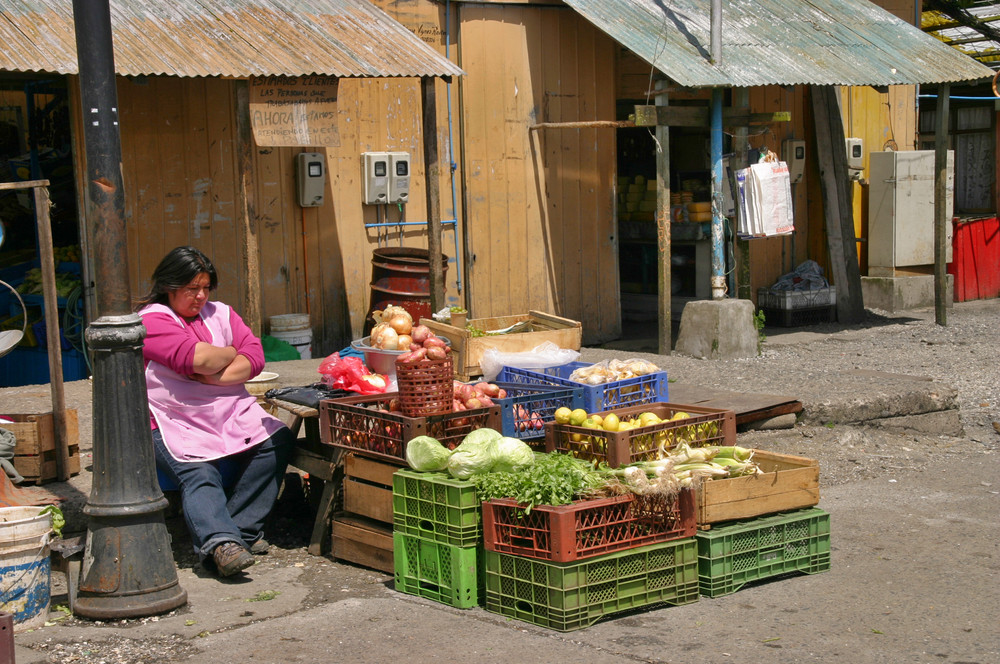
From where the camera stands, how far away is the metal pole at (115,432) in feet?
16.6

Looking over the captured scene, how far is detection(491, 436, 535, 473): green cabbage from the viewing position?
5.44 m

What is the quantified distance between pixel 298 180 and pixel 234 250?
92cm

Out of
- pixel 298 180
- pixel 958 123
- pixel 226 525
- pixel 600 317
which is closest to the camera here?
pixel 226 525

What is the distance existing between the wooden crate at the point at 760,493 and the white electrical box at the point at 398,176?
631cm

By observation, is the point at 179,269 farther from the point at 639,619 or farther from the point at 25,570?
the point at 639,619

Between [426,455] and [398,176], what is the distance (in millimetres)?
6211

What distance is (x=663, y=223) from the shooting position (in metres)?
11.4

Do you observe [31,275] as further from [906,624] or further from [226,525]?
[906,624]

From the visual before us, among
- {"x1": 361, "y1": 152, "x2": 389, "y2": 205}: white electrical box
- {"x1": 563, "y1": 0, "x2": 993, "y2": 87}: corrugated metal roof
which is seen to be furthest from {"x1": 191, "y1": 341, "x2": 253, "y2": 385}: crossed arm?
{"x1": 563, "y1": 0, "x2": 993, "y2": 87}: corrugated metal roof

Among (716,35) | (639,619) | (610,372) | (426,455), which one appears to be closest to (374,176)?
(716,35)

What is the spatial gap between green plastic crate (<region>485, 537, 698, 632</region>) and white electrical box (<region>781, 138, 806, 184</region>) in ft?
32.4

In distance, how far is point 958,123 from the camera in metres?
18.7

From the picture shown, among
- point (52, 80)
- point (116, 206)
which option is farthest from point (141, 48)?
point (116, 206)

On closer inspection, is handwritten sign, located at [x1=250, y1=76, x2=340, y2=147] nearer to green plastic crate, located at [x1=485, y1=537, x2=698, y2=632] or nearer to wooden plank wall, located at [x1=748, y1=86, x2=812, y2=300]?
green plastic crate, located at [x1=485, y1=537, x2=698, y2=632]
